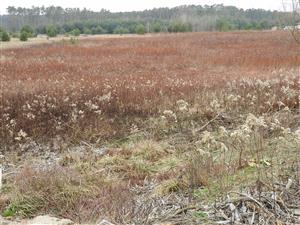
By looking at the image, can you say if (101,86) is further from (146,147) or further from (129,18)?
(129,18)

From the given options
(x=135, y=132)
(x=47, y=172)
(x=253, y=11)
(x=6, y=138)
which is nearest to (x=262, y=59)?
(x=135, y=132)

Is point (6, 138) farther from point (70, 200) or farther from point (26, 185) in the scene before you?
point (70, 200)

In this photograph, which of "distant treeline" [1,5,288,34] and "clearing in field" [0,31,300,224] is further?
"distant treeline" [1,5,288,34]

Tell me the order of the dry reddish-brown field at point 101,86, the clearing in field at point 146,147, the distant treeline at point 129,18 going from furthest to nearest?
1. the distant treeline at point 129,18
2. the dry reddish-brown field at point 101,86
3. the clearing in field at point 146,147

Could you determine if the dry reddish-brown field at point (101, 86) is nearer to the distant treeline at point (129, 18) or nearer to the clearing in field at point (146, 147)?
the clearing in field at point (146, 147)

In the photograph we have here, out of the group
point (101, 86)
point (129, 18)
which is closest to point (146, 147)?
point (101, 86)

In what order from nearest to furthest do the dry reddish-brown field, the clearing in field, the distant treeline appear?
the clearing in field
the dry reddish-brown field
the distant treeline

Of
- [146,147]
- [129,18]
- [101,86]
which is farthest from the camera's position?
[129,18]

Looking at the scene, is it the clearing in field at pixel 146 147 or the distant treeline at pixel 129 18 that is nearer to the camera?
the clearing in field at pixel 146 147

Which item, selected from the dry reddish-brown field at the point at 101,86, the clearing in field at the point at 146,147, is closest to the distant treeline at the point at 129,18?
the dry reddish-brown field at the point at 101,86

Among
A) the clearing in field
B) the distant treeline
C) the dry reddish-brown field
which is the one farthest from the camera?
the distant treeline

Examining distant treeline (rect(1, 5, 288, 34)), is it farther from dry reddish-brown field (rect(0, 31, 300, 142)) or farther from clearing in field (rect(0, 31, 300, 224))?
clearing in field (rect(0, 31, 300, 224))

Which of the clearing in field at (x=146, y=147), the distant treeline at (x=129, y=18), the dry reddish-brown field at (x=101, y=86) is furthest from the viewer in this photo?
the distant treeline at (x=129, y=18)

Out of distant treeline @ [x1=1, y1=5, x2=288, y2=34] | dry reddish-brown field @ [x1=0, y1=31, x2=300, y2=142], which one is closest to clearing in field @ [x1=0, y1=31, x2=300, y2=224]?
dry reddish-brown field @ [x1=0, y1=31, x2=300, y2=142]
